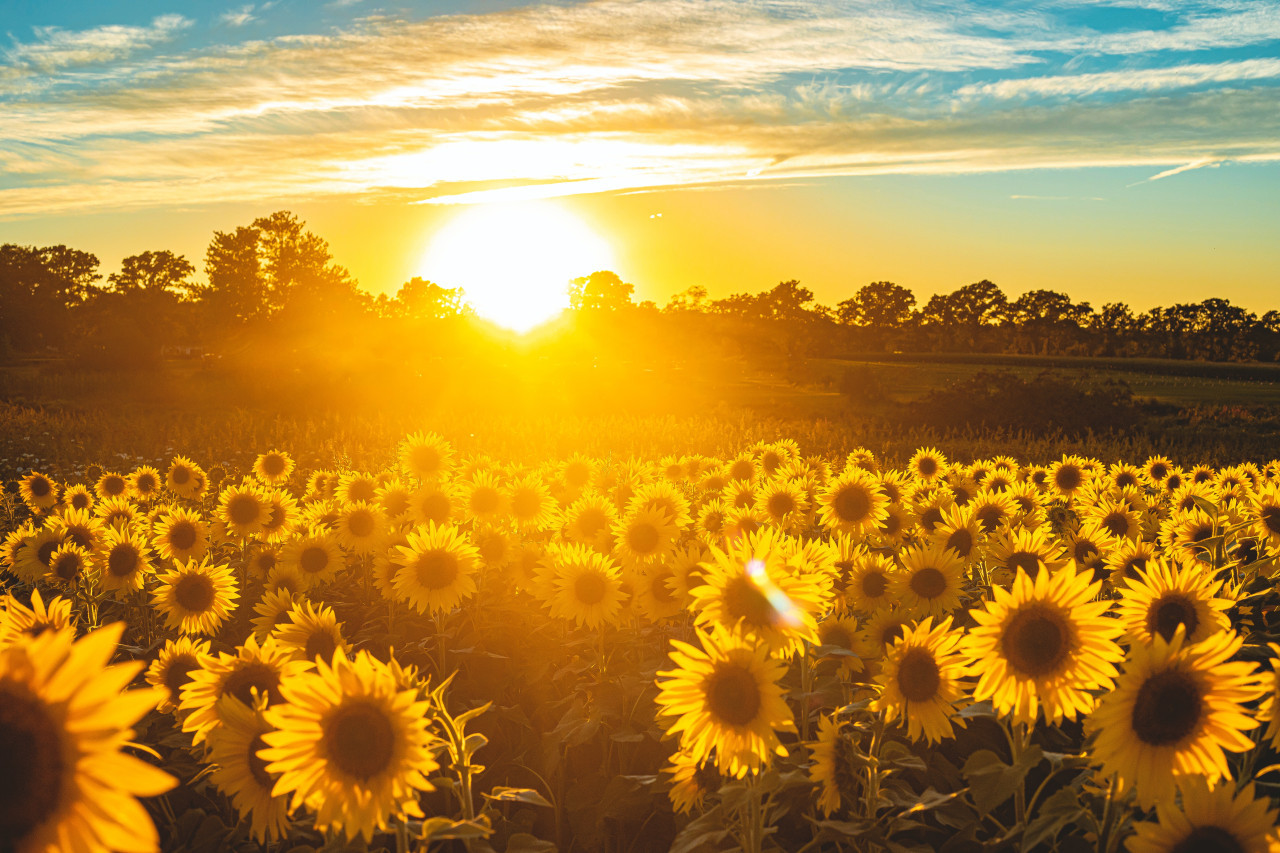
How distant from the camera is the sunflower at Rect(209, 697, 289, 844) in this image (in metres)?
2.02

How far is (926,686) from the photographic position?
2.43 m

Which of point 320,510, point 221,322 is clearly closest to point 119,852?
point 320,510

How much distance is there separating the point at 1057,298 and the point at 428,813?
397ft

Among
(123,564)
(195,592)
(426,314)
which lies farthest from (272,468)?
(426,314)

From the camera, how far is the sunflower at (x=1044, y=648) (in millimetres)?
1979

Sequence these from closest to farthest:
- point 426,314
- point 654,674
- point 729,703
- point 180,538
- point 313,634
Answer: point 729,703 → point 313,634 → point 654,674 → point 180,538 → point 426,314

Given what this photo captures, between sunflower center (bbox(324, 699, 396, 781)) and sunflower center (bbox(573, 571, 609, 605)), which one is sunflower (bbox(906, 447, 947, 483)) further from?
sunflower center (bbox(324, 699, 396, 781))

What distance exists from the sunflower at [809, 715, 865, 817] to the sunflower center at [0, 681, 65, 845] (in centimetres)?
187

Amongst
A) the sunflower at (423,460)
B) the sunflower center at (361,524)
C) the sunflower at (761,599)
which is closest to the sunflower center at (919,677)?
the sunflower at (761,599)

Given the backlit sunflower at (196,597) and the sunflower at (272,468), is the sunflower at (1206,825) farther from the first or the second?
the sunflower at (272,468)

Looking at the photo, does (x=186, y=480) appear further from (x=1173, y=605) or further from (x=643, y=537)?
(x=1173, y=605)

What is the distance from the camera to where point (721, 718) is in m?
2.02

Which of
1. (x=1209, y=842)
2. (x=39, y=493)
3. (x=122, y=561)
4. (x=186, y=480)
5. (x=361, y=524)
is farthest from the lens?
(x=39, y=493)

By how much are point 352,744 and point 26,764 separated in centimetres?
64
